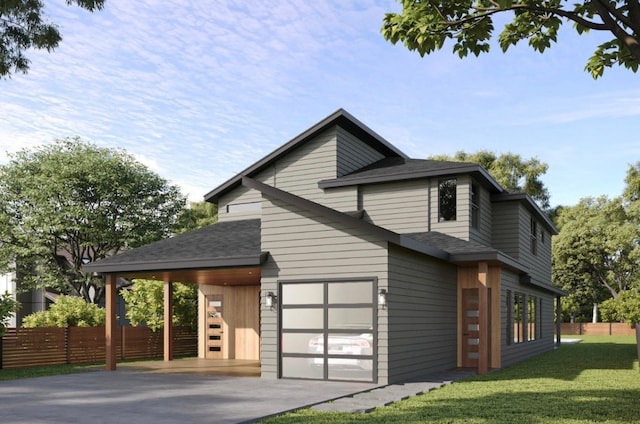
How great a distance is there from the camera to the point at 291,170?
21.0m

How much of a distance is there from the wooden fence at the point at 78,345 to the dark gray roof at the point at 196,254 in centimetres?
381

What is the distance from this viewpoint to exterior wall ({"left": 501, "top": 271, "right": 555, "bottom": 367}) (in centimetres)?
1894

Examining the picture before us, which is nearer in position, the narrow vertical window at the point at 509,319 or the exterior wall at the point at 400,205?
the exterior wall at the point at 400,205

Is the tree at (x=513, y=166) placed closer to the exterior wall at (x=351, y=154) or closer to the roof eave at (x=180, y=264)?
the exterior wall at (x=351, y=154)

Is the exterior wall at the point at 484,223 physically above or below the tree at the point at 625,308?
above

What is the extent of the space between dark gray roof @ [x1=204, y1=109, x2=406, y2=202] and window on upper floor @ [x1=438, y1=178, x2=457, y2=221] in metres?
3.08

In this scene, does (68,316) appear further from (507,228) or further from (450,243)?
(507,228)

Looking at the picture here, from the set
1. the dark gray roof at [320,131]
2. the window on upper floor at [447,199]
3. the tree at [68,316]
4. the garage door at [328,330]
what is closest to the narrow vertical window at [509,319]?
the window on upper floor at [447,199]

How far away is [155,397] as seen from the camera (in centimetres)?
1193

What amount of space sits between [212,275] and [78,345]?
19.0 ft

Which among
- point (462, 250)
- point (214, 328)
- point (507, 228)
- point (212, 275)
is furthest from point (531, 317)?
point (212, 275)

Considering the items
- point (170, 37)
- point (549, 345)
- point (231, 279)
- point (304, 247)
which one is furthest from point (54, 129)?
point (549, 345)

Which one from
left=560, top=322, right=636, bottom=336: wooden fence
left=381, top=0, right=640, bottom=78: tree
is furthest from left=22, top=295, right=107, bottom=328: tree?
left=560, top=322, right=636, bottom=336: wooden fence

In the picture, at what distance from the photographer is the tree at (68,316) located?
2202 centimetres
